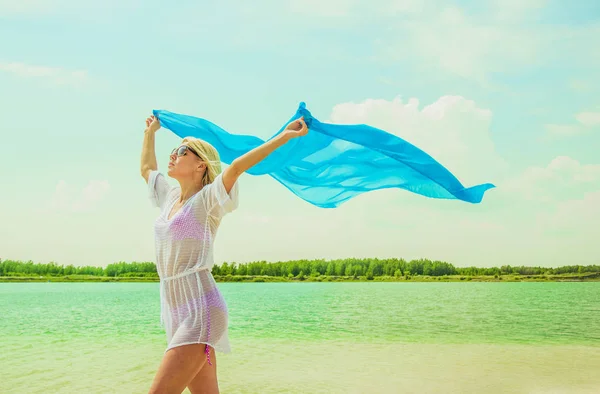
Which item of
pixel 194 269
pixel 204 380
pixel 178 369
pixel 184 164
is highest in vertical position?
pixel 184 164

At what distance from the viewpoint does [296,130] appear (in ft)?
10.8

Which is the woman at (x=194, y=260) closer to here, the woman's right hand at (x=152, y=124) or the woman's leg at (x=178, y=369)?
the woman's leg at (x=178, y=369)

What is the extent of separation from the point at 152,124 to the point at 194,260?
4.86ft

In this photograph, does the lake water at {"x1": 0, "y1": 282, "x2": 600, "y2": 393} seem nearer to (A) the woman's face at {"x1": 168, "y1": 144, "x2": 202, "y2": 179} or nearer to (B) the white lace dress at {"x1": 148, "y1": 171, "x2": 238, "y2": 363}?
(B) the white lace dress at {"x1": 148, "y1": 171, "x2": 238, "y2": 363}

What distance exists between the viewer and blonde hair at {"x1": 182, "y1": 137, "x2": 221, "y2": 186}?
3.23 meters

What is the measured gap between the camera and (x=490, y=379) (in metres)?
9.02

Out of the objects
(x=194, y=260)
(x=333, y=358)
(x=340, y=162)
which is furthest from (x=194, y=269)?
(x=333, y=358)

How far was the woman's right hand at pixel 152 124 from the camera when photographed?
412 centimetres

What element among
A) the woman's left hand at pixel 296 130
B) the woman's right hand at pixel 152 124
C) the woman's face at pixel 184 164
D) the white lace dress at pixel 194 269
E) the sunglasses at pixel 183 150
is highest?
the woman's right hand at pixel 152 124

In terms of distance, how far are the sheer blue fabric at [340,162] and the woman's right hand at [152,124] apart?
214 mm

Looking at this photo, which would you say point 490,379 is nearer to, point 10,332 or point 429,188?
point 429,188

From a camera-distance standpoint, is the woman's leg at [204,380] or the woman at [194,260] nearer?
the woman at [194,260]

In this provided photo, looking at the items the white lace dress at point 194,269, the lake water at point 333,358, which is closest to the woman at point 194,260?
the white lace dress at point 194,269

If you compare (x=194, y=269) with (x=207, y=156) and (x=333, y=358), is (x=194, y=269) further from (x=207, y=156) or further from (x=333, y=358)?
(x=333, y=358)
